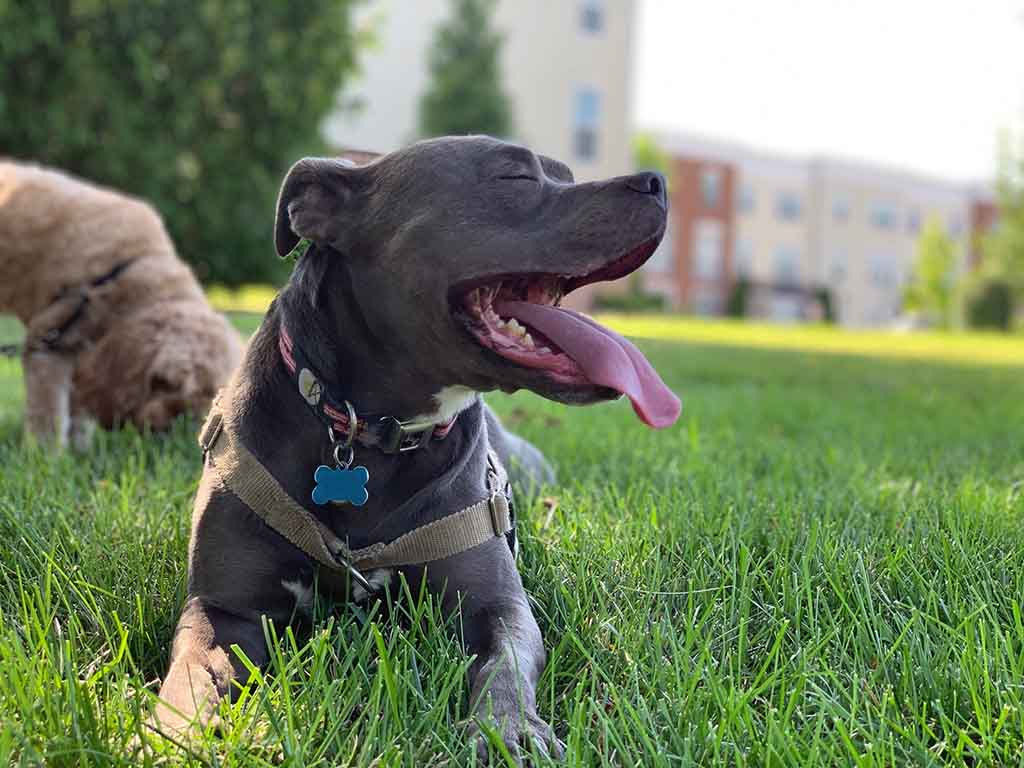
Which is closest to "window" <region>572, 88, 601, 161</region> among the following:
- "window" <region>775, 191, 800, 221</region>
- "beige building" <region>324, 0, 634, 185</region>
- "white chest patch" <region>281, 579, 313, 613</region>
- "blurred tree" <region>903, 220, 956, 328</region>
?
"beige building" <region>324, 0, 634, 185</region>

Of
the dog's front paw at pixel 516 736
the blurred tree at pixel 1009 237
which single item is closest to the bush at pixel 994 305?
the blurred tree at pixel 1009 237

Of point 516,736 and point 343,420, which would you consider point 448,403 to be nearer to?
point 343,420

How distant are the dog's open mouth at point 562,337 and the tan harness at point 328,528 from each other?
0.43 metres

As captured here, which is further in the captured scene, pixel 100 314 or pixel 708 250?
pixel 708 250

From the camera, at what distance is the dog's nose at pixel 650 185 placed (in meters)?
2.08

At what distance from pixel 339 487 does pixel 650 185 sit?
969mm

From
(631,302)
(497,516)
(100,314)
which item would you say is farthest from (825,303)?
(497,516)

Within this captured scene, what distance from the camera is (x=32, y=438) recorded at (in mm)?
3793

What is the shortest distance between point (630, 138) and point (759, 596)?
23.6m

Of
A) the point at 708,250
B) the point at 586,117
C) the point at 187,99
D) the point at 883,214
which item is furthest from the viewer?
the point at 883,214

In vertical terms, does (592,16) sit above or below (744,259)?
above

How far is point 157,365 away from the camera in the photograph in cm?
403

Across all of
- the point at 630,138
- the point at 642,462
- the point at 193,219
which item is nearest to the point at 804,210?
the point at 630,138

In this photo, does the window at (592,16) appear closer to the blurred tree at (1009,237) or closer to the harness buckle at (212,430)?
the blurred tree at (1009,237)
